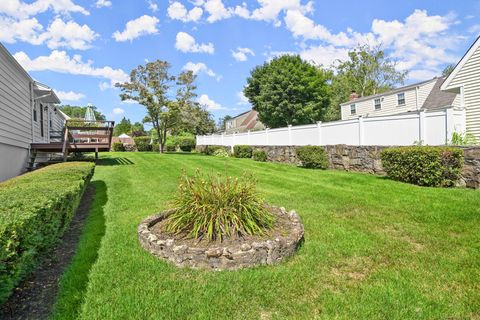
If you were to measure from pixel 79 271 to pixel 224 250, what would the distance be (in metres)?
1.60

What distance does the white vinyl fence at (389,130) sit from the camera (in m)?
8.32

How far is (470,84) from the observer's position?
1032 cm

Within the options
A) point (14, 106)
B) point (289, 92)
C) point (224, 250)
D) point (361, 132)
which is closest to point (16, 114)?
point (14, 106)

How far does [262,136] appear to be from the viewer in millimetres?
16859

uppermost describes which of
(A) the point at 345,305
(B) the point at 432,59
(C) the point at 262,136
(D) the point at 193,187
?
(B) the point at 432,59

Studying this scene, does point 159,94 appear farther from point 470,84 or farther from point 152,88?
point 470,84

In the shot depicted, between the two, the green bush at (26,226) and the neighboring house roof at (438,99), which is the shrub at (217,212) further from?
the neighboring house roof at (438,99)

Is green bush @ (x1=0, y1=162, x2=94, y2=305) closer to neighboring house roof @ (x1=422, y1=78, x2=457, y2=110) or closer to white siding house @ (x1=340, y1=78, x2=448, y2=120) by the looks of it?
neighboring house roof @ (x1=422, y1=78, x2=457, y2=110)

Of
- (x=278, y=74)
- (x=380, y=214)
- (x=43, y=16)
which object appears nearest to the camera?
(x=380, y=214)

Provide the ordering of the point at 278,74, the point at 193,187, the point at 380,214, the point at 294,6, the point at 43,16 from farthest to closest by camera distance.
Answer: the point at 278,74 → the point at 294,6 → the point at 43,16 → the point at 380,214 → the point at 193,187

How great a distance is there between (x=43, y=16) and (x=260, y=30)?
1065 centimetres

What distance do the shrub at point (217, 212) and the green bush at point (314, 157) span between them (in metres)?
7.80

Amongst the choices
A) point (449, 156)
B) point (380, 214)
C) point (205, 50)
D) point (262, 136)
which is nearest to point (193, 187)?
point (380, 214)

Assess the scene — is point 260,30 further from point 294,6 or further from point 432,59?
point 432,59
